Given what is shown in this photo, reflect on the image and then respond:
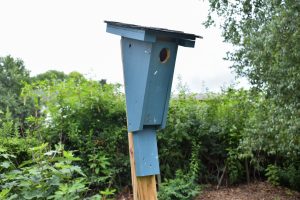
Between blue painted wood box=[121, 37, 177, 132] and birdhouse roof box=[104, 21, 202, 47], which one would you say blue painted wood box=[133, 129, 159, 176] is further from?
birdhouse roof box=[104, 21, 202, 47]

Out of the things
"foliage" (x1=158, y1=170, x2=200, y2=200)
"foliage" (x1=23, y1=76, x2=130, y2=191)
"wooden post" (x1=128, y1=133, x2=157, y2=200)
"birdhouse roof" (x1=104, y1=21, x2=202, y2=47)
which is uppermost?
"birdhouse roof" (x1=104, y1=21, x2=202, y2=47)

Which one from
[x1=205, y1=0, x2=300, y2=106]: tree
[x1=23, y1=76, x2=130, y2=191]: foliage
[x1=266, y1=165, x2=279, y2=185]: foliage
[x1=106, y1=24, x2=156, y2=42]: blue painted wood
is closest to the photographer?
[x1=106, y1=24, x2=156, y2=42]: blue painted wood

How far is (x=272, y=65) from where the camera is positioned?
349cm

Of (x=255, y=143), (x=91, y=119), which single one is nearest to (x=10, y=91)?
(x=91, y=119)

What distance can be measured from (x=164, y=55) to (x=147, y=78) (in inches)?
11.2

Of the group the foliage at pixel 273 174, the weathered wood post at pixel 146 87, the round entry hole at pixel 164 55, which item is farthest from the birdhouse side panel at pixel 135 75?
the foliage at pixel 273 174

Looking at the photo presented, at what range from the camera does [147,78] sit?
8.69ft

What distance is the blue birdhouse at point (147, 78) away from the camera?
2.66 metres

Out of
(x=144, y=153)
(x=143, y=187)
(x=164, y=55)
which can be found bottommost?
(x=143, y=187)

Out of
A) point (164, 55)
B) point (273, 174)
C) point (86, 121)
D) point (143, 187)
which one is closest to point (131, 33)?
point (164, 55)

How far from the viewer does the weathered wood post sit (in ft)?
8.75

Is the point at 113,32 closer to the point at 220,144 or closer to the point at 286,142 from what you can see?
the point at 286,142

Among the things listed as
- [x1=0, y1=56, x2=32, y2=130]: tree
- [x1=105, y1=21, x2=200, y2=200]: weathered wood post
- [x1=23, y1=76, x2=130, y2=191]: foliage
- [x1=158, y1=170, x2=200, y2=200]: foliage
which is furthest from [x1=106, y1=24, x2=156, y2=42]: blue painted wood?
[x1=0, y1=56, x2=32, y2=130]: tree

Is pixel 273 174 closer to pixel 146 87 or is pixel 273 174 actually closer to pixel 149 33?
pixel 146 87
